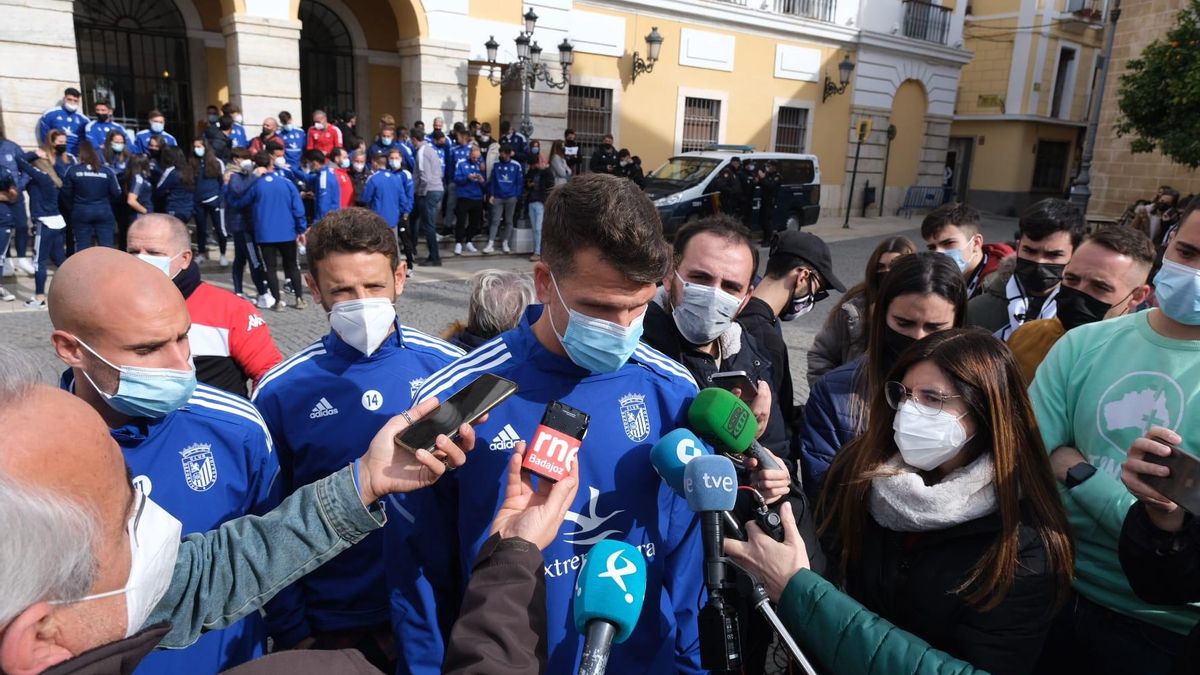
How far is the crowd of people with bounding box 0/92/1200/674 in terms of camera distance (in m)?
1.25

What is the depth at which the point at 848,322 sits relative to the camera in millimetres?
3918

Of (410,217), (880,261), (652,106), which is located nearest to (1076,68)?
(652,106)

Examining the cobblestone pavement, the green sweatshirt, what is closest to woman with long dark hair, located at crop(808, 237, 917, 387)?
the green sweatshirt

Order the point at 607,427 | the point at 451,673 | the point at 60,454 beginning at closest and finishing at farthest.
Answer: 1. the point at 60,454
2. the point at 451,673
3. the point at 607,427

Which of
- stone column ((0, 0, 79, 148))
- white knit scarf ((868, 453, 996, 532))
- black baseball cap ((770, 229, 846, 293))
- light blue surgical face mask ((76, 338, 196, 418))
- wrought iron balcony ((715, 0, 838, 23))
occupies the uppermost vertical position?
wrought iron balcony ((715, 0, 838, 23))

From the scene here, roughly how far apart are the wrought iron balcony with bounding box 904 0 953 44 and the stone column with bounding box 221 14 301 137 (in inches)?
750

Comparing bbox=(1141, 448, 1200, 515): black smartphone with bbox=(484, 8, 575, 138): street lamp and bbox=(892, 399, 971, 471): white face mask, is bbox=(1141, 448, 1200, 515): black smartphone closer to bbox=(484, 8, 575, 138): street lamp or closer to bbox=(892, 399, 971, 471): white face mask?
bbox=(892, 399, 971, 471): white face mask

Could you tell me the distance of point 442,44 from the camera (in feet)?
47.6

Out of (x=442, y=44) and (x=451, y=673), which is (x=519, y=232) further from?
(x=451, y=673)

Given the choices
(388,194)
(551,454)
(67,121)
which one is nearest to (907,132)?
(388,194)

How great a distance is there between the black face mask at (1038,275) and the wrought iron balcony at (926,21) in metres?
22.9

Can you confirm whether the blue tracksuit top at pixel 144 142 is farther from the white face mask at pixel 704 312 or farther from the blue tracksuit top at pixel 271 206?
the white face mask at pixel 704 312

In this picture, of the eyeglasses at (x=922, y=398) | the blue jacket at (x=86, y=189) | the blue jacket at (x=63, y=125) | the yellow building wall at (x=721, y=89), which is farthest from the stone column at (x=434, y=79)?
the eyeglasses at (x=922, y=398)

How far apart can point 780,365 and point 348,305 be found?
1.81 m
